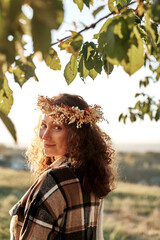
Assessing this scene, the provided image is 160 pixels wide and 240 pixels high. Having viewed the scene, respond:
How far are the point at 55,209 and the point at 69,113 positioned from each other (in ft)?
1.58

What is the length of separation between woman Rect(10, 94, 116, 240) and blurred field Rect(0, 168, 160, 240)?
2.80 m

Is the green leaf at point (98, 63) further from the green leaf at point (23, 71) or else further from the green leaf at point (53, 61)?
the green leaf at point (23, 71)

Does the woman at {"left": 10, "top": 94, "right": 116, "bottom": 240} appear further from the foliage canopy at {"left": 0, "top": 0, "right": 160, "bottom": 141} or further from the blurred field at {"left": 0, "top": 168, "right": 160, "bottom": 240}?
the blurred field at {"left": 0, "top": 168, "right": 160, "bottom": 240}

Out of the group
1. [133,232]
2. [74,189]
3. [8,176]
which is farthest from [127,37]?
[8,176]

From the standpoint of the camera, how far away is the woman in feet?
4.63

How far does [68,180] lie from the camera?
1.48m

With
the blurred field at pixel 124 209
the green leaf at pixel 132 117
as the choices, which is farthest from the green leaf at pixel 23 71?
the blurred field at pixel 124 209

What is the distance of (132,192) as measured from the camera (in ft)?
27.5

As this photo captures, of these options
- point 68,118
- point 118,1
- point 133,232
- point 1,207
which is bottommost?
point 133,232

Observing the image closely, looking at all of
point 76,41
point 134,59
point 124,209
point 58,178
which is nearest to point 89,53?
point 76,41

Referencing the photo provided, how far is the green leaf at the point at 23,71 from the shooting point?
33.5 inches

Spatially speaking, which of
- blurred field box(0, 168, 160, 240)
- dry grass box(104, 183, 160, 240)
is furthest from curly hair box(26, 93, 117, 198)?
dry grass box(104, 183, 160, 240)

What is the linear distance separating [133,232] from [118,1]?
16.7ft

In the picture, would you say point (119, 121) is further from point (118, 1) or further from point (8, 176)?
point (8, 176)
